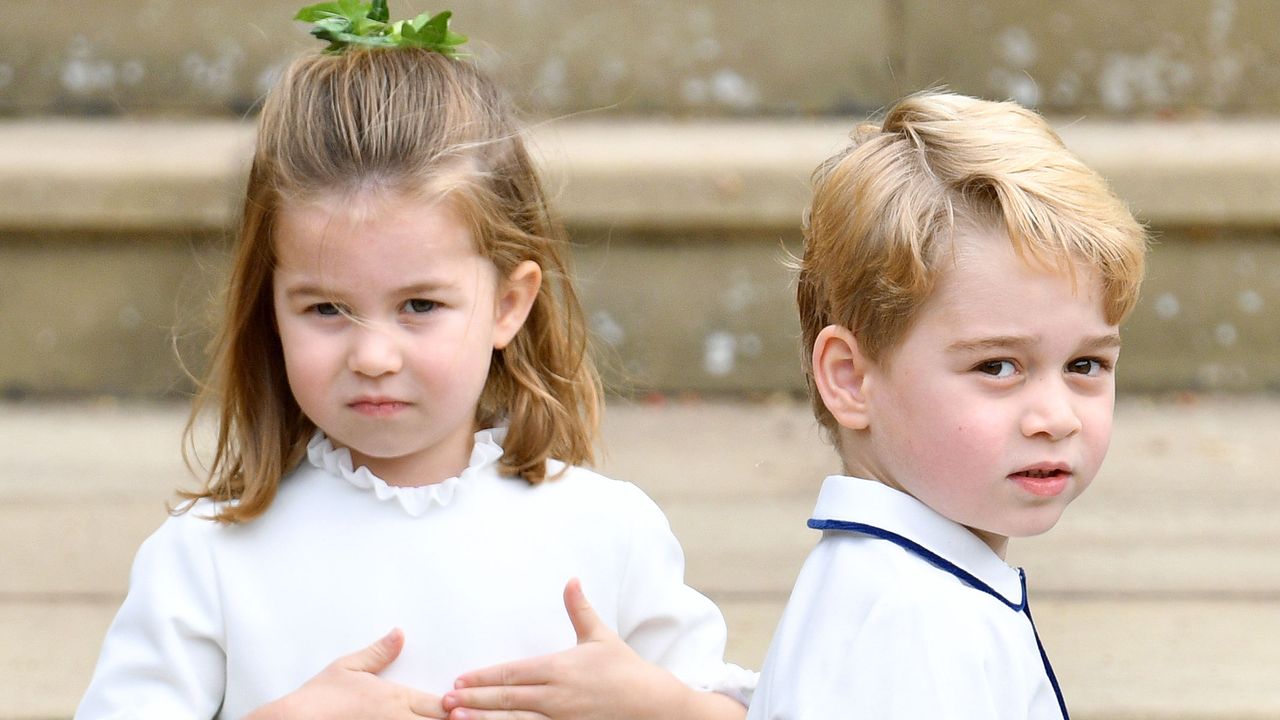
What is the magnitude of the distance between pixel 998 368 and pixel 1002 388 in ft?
0.08

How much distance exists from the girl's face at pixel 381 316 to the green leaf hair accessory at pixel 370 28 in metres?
0.26

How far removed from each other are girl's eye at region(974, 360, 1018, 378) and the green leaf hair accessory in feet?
2.72

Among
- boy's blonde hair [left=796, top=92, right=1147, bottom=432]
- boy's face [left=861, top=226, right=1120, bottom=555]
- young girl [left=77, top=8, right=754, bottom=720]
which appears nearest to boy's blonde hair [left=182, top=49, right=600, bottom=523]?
young girl [left=77, top=8, right=754, bottom=720]

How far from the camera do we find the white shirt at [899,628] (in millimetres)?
1595

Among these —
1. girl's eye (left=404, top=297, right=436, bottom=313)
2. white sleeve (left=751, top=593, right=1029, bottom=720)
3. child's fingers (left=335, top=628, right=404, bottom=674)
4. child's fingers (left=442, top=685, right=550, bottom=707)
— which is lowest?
child's fingers (left=442, top=685, right=550, bottom=707)

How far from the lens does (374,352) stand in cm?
187

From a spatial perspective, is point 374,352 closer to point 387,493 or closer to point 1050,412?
point 387,493

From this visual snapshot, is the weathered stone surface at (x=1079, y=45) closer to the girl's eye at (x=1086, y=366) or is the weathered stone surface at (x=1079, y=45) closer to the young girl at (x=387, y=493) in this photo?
the young girl at (x=387, y=493)

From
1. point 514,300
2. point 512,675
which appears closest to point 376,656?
point 512,675

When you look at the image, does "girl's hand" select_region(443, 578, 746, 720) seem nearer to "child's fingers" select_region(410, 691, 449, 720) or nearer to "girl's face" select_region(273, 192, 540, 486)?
"child's fingers" select_region(410, 691, 449, 720)

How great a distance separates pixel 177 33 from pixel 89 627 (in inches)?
84.1

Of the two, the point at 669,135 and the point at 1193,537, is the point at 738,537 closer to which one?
the point at 1193,537

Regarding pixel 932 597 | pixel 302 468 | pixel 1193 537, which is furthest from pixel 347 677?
pixel 1193 537

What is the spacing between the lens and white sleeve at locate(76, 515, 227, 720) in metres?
1.92
